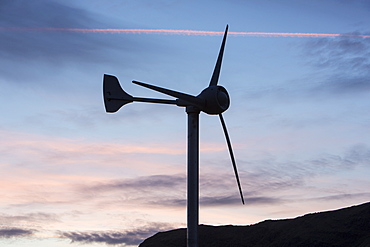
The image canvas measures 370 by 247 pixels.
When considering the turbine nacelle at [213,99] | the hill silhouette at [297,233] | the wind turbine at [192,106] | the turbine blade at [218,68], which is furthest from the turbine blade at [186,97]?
the hill silhouette at [297,233]

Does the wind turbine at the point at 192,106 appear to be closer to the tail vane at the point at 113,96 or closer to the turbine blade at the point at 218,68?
the tail vane at the point at 113,96

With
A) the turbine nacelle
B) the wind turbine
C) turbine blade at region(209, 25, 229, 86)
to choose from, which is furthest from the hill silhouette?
the wind turbine

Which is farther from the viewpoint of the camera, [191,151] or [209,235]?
[209,235]

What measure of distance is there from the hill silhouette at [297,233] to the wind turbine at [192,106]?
263 feet

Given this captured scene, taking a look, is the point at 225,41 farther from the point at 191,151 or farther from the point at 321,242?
the point at 321,242

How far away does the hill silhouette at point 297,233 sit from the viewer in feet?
389

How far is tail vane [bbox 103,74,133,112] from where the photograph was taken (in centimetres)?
4147

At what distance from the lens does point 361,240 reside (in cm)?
11700

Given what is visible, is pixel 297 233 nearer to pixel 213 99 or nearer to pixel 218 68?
pixel 218 68

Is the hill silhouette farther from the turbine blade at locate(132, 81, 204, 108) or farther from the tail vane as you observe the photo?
the tail vane

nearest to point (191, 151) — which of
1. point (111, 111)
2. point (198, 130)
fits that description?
point (198, 130)

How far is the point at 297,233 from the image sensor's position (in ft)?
406

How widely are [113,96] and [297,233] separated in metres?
91.4

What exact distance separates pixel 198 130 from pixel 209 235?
3754 inches
